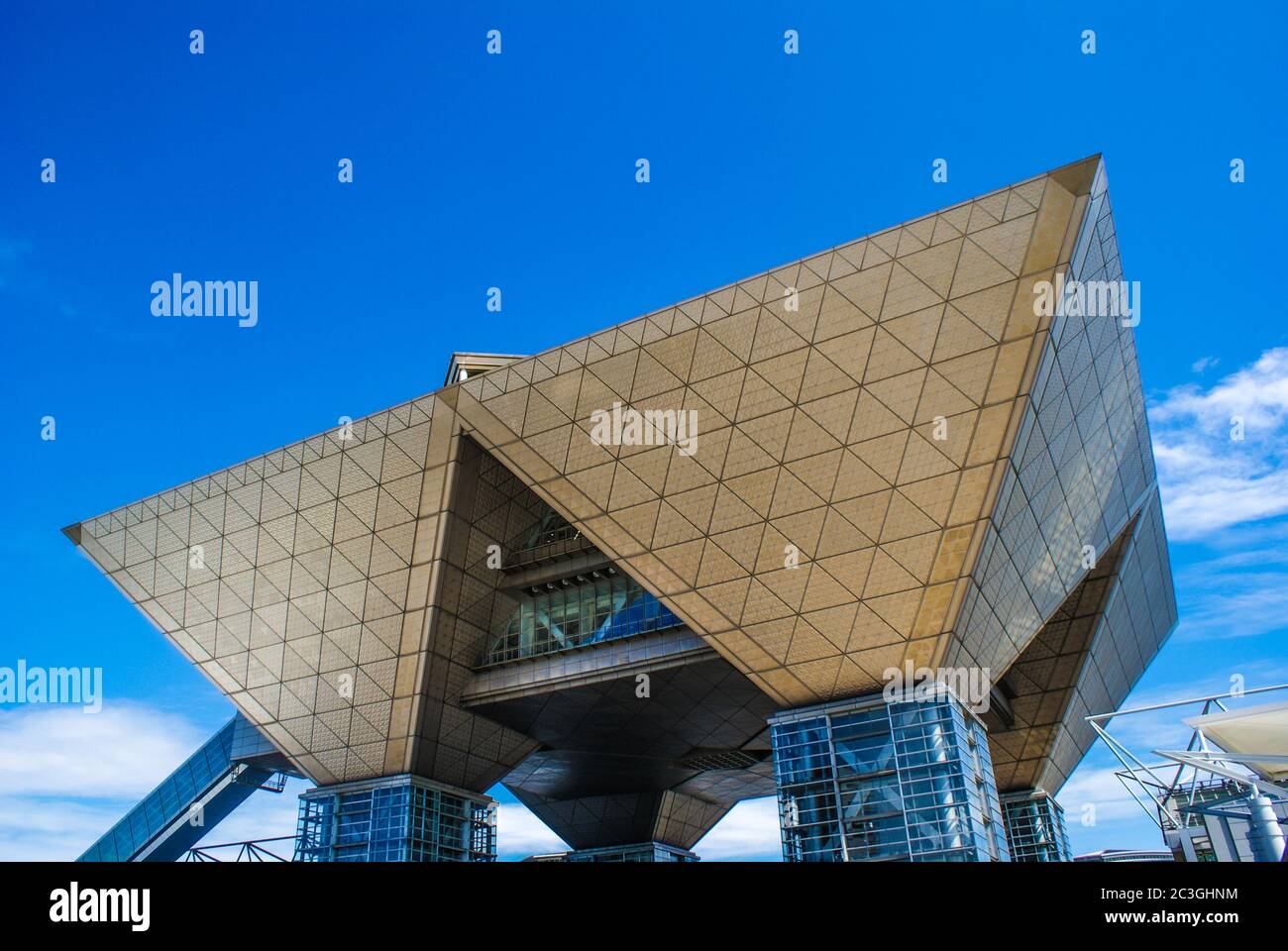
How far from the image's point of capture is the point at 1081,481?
34.2 meters

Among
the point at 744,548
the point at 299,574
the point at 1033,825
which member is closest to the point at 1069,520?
the point at 744,548

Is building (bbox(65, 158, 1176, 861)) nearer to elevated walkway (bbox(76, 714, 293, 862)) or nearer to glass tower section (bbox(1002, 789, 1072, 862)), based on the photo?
glass tower section (bbox(1002, 789, 1072, 862))

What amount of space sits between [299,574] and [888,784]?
22.4 meters

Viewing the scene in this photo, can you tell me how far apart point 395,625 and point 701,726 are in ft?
46.2

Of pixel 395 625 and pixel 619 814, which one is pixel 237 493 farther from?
pixel 619 814

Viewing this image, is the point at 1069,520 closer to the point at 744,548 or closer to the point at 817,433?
the point at 817,433

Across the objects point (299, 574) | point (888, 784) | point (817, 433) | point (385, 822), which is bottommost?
point (888, 784)

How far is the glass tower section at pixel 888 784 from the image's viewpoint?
2942cm

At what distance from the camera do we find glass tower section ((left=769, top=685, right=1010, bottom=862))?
96.5 ft

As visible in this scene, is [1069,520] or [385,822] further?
[385,822]

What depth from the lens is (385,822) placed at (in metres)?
37.6

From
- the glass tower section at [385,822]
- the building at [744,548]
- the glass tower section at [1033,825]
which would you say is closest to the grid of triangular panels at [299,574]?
the building at [744,548]

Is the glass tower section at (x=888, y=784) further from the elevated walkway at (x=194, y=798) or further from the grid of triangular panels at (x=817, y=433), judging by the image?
the elevated walkway at (x=194, y=798)
